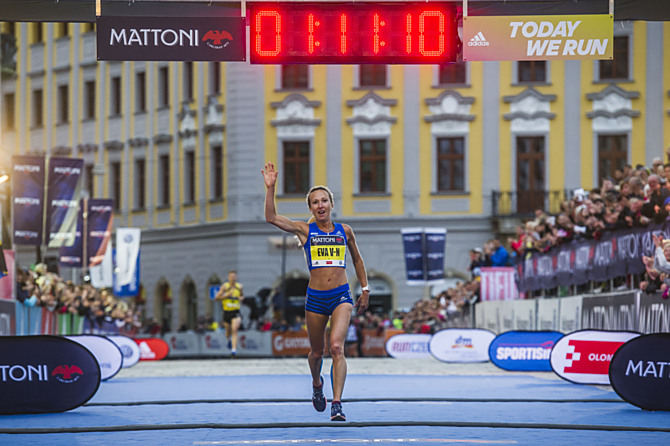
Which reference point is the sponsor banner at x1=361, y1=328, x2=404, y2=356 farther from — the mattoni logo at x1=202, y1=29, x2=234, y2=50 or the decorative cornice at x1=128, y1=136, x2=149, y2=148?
the mattoni logo at x1=202, y1=29, x2=234, y2=50

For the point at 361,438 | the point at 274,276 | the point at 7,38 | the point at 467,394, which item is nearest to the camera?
the point at 361,438

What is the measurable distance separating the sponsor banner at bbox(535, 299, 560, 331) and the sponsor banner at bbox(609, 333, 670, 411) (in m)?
10.9

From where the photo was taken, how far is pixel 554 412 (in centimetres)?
1312

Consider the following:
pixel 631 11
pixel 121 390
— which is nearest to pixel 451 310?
pixel 121 390

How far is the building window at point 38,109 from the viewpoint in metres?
64.1

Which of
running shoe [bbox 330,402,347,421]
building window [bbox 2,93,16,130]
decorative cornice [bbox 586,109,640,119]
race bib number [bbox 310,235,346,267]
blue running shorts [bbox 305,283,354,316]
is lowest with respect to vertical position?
running shoe [bbox 330,402,347,421]

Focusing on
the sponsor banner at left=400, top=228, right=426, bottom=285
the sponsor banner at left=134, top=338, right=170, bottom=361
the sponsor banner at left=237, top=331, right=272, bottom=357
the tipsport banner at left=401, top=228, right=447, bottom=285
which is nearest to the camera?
the sponsor banner at left=134, top=338, right=170, bottom=361

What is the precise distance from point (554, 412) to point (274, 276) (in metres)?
39.8

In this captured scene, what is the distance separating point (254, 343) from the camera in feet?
132

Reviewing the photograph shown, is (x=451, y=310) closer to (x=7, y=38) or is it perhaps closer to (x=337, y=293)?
(x=7, y=38)

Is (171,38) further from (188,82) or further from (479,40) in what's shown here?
(188,82)

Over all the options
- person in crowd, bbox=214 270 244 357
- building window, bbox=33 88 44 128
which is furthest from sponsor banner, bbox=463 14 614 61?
building window, bbox=33 88 44 128

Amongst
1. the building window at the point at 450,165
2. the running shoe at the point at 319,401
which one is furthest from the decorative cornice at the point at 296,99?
the running shoe at the point at 319,401

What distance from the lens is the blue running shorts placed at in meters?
12.2
